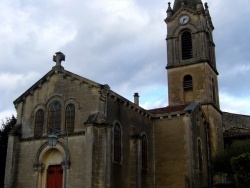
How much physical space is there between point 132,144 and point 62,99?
637cm

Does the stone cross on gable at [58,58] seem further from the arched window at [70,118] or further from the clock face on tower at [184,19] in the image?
the clock face on tower at [184,19]

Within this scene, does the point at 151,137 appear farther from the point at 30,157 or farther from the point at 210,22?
the point at 210,22

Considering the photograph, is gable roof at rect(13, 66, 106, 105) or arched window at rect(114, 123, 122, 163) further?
arched window at rect(114, 123, 122, 163)

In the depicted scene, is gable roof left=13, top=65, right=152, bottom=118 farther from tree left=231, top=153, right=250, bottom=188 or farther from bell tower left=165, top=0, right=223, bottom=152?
bell tower left=165, top=0, right=223, bottom=152

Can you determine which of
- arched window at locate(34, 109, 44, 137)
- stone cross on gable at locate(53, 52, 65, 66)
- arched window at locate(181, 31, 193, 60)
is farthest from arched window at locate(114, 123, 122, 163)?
arched window at locate(181, 31, 193, 60)

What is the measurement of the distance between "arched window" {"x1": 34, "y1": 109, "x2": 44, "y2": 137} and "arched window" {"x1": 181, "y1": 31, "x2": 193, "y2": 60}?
1948 centimetres

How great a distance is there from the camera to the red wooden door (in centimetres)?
2675

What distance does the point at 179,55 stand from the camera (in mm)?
42969

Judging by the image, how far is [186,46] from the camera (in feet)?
142

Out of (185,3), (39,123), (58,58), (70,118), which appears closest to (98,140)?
(70,118)

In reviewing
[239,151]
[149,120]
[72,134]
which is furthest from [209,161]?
[72,134]

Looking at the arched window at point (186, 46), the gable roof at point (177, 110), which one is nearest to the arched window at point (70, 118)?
the gable roof at point (177, 110)

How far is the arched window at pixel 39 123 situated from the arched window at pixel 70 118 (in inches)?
90.1

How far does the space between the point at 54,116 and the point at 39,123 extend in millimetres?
1453
